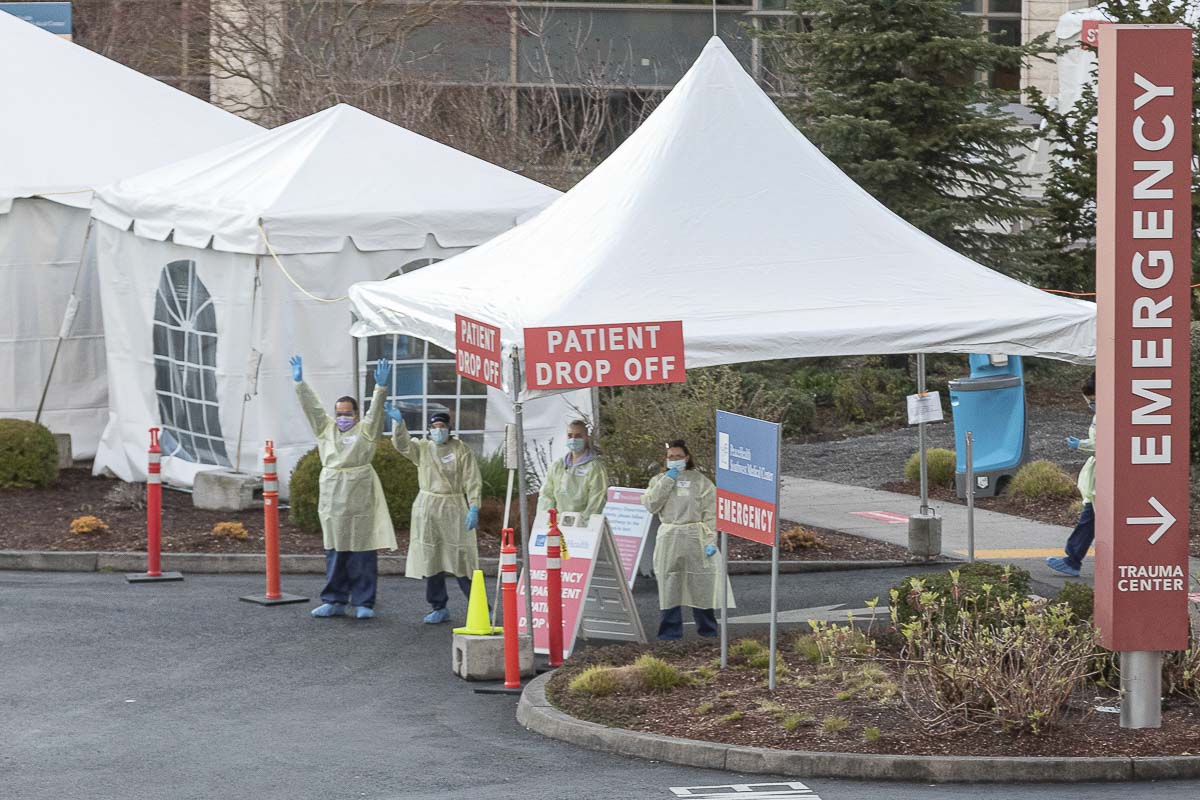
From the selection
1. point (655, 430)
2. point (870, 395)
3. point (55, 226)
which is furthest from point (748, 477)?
point (870, 395)

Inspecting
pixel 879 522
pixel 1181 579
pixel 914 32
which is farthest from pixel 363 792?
pixel 914 32

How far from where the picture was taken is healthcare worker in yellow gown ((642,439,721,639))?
11.9 metres

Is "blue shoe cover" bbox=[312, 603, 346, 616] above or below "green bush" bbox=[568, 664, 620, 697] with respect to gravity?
above

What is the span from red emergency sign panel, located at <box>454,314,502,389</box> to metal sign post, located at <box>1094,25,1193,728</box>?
3593mm

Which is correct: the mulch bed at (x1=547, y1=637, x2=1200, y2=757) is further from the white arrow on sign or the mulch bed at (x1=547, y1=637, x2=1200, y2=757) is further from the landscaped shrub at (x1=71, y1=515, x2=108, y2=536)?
the landscaped shrub at (x1=71, y1=515, x2=108, y2=536)

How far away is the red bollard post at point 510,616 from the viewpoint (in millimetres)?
10766

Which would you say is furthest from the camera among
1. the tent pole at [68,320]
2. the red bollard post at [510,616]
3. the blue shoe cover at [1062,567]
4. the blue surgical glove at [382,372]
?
the tent pole at [68,320]

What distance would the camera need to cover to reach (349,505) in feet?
43.1

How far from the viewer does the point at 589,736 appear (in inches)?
376

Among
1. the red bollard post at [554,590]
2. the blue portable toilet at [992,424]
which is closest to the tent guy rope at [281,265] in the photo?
the red bollard post at [554,590]

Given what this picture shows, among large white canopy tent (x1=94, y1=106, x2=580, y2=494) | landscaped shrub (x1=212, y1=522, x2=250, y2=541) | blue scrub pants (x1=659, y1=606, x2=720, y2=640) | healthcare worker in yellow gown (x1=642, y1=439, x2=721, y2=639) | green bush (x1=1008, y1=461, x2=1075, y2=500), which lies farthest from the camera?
green bush (x1=1008, y1=461, x2=1075, y2=500)

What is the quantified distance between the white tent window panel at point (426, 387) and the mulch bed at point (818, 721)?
7264mm

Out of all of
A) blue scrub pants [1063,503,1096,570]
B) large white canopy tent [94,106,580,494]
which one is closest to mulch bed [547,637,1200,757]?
blue scrub pants [1063,503,1096,570]

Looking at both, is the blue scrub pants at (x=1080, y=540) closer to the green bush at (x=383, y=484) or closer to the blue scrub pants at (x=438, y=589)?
the blue scrub pants at (x=438, y=589)
